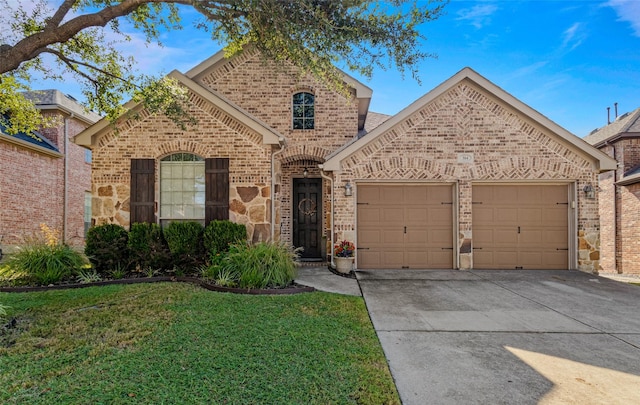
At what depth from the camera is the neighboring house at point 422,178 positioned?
8.42m

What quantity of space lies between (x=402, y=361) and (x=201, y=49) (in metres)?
10.1

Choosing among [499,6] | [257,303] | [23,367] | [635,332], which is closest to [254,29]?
[257,303]

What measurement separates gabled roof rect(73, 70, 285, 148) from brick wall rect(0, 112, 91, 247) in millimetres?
4210

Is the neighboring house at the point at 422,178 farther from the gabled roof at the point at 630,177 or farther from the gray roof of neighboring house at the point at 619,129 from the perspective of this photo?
the gray roof of neighboring house at the point at 619,129

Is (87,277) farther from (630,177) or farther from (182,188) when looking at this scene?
(630,177)

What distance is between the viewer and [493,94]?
901 centimetres

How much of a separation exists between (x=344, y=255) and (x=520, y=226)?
4.90 meters

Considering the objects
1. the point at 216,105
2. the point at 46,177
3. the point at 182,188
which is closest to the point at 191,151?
the point at 182,188

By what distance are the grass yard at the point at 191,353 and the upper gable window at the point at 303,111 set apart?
647cm

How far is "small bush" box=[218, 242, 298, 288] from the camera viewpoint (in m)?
6.48

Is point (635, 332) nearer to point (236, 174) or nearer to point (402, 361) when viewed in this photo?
point (402, 361)

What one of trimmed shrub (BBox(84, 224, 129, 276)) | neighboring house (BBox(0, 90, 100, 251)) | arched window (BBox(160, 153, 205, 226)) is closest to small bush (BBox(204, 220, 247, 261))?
arched window (BBox(160, 153, 205, 226))

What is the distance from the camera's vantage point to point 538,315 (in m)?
5.23

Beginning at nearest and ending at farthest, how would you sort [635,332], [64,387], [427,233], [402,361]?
1. [64,387]
2. [402,361]
3. [635,332]
4. [427,233]
